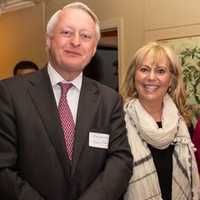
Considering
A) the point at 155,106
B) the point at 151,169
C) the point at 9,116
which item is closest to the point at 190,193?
the point at 151,169

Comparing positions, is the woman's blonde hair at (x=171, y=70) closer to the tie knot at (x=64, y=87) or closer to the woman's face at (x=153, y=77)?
the woman's face at (x=153, y=77)

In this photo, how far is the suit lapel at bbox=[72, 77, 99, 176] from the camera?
5.97 ft

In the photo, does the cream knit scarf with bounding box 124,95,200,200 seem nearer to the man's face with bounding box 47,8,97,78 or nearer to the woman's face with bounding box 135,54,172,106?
the woman's face with bounding box 135,54,172,106

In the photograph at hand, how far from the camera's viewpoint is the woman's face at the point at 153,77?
235 centimetres

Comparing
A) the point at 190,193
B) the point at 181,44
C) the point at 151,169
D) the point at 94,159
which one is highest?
the point at 181,44

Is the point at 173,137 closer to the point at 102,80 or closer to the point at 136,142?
the point at 136,142

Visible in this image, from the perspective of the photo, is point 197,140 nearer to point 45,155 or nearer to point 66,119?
point 66,119

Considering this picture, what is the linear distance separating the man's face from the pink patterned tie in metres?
0.10

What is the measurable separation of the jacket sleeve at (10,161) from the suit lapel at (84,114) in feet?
0.73

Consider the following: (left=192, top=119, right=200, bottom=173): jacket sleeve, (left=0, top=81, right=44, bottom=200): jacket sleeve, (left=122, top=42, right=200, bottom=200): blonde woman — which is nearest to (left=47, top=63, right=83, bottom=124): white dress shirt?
(left=0, top=81, right=44, bottom=200): jacket sleeve

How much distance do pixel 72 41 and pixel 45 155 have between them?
530mm

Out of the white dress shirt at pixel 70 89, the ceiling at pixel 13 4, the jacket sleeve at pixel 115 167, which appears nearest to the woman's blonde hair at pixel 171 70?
the jacket sleeve at pixel 115 167

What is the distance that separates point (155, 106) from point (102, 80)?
2.78 metres

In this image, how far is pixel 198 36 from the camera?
341cm
